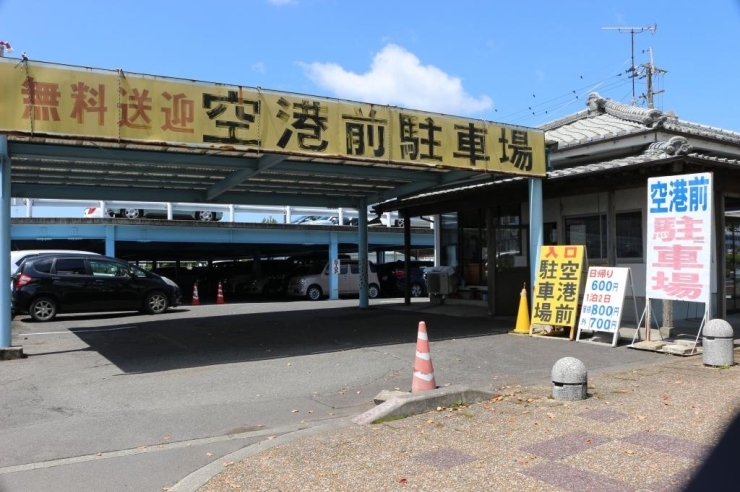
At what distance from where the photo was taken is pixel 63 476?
465 cm

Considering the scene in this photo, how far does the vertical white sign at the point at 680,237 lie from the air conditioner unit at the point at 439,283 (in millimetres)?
7700

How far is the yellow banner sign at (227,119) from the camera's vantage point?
7953mm

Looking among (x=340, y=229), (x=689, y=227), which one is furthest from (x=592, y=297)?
(x=340, y=229)

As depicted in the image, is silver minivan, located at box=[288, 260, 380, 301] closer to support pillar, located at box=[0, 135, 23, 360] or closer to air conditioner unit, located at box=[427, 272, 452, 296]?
air conditioner unit, located at box=[427, 272, 452, 296]

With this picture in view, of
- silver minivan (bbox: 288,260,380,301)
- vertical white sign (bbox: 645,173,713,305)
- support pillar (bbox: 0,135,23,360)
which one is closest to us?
vertical white sign (bbox: 645,173,713,305)

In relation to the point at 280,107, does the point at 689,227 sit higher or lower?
lower

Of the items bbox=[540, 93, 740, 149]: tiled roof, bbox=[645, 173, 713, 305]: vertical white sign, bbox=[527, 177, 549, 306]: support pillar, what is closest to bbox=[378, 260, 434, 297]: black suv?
bbox=[540, 93, 740, 149]: tiled roof

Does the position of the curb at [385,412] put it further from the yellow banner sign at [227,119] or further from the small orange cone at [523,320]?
the small orange cone at [523,320]

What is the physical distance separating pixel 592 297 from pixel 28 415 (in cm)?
888

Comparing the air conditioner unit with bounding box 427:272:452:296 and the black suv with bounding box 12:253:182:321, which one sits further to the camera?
the air conditioner unit with bounding box 427:272:452:296

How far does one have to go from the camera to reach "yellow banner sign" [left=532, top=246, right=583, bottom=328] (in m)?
11.1

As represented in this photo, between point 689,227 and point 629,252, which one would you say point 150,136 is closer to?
point 689,227

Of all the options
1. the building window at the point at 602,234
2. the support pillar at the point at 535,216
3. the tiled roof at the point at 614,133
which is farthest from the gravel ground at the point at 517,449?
the building window at the point at 602,234

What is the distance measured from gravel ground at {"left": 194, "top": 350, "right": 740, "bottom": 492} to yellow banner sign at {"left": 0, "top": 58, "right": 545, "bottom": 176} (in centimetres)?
503
